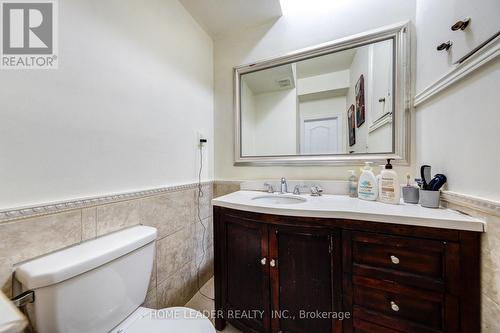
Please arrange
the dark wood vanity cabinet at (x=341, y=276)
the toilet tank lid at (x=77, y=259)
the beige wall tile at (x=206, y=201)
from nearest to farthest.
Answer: the toilet tank lid at (x=77, y=259) → the dark wood vanity cabinet at (x=341, y=276) → the beige wall tile at (x=206, y=201)

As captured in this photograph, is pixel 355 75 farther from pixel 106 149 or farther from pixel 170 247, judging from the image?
pixel 170 247

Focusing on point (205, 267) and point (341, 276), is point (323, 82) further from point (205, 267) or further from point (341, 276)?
point (205, 267)

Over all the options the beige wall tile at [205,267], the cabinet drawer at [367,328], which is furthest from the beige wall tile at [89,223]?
the cabinet drawer at [367,328]

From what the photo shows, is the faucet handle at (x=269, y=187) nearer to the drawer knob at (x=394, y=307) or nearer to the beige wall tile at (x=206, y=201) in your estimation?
the beige wall tile at (x=206, y=201)

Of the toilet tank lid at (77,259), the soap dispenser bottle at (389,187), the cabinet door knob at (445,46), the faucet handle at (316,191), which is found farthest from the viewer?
the faucet handle at (316,191)

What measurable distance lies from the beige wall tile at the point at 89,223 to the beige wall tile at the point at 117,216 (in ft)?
0.05

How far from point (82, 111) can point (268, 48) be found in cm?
138

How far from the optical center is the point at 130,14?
1.03 meters

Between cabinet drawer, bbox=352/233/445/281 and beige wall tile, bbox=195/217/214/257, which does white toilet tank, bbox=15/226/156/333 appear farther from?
cabinet drawer, bbox=352/233/445/281

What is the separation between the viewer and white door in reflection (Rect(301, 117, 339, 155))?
138cm

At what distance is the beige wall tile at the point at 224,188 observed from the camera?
5.49 feet

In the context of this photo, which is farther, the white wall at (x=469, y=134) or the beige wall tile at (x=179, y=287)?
the beige wall tile at (x=179, y=287)

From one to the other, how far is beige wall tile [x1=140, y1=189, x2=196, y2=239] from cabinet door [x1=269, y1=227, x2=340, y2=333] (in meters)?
0.69

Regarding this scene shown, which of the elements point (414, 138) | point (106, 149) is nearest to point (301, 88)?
point (414, 138)
